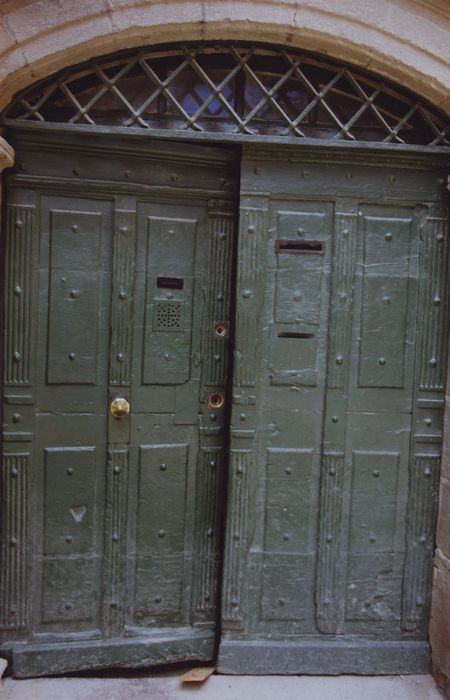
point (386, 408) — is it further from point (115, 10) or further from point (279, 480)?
point (115, 10)

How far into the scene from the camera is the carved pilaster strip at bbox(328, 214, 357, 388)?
9.20ft

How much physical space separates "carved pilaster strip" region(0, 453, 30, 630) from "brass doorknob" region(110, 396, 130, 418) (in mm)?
444

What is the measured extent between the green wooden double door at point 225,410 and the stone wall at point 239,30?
1.19 ft

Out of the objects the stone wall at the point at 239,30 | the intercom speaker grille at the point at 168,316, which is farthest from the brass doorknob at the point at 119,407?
the stone wall at the point at 239,30

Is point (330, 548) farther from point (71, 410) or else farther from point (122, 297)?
point (122, 297)

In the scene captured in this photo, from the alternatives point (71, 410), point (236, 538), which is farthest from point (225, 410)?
point (71, 410)

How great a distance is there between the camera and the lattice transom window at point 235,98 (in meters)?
2.62

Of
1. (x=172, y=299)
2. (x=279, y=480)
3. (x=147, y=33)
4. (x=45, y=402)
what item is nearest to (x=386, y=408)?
(x=279, y=480)

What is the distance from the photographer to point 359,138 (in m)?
2.81

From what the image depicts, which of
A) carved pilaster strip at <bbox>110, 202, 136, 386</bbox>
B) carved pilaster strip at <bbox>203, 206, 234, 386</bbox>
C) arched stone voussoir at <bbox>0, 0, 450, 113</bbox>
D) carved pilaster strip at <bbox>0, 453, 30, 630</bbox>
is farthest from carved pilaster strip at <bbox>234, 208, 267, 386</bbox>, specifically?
carved pilaster strip at <bbox>0, 453, 30, 630</bbox>

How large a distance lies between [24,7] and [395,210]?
1.82 meters

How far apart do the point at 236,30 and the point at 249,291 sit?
1.12 meters

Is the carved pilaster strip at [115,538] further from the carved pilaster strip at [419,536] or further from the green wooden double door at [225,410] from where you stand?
the carved pilaster strip at [419,536]

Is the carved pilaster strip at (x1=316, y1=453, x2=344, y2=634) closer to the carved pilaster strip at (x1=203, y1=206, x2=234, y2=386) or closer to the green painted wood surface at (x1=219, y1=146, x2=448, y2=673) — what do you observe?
the green painted wood surface at (x1=219, y1=146, x2=448, y2=673)
